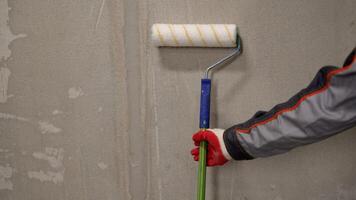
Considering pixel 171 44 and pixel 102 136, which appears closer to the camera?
pixel 171 44

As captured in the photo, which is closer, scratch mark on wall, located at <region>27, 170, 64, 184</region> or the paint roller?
the paint roller

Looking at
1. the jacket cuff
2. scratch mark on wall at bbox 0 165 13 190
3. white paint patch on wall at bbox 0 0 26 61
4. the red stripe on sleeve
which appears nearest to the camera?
the red stripe on sleeve

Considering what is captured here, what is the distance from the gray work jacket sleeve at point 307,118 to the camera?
693 millimetres

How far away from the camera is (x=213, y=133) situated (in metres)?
0.91

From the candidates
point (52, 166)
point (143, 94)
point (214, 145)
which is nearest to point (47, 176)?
point (52, 166)

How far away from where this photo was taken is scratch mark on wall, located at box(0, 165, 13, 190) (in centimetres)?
112

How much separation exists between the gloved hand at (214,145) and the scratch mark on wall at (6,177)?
609 mm

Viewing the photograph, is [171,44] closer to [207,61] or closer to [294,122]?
[207,61]

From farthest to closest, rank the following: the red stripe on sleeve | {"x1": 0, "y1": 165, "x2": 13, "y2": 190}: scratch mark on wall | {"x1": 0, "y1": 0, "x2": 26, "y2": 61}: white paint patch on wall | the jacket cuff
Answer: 1. {"x1": 0, "y1": 165, "x2": 13, "y2": 190}: scratch mark on wall
2. {"x1": 0, "y1": 0, "x2": 26, "y2": 61}: white paint patch on wall
3. the jacket cuff
4. the red stripe on sleeve

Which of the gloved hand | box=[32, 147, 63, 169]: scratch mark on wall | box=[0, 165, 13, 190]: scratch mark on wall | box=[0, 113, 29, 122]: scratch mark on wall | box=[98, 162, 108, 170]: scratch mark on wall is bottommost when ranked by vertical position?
box=[0, 165, 13, 190]: scratch mark on wall

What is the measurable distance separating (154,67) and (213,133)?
0.82 feet

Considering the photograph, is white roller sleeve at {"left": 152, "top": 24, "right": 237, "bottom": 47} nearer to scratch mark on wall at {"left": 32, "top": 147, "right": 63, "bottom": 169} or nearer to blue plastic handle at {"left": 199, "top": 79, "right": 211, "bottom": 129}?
blue plastic handle at {"left": 199, "top": 79, "right": 211, "bottom": 129}

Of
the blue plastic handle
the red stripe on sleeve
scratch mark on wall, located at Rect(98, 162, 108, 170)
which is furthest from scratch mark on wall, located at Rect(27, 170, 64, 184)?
the red stripe on sleeve

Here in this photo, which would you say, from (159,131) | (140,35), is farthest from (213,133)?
(140,35)
